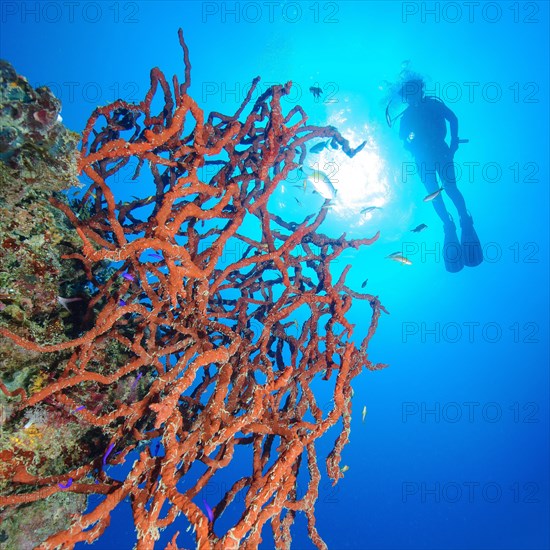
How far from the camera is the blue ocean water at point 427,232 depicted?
1419 centimetres

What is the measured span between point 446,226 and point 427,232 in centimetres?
106

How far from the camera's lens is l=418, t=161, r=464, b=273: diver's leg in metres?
16.4

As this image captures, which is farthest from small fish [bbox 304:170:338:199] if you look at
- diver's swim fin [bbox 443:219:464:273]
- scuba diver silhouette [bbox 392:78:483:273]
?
diver's swim fin [bbox 443:219:464:273]

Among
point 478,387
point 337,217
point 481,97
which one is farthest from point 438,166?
point 478,387

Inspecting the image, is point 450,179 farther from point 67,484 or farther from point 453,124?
point 67,484

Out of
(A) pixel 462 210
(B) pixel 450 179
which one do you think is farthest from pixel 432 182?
(A) pixel 462 210

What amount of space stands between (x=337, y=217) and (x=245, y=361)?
14.9m

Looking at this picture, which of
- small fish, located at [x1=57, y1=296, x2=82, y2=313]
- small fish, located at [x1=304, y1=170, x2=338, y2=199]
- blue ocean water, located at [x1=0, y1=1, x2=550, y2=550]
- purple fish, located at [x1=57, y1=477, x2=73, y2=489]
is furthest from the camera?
blue ocean water, located at [x1=0, y1=1, x2=550, y2=550]

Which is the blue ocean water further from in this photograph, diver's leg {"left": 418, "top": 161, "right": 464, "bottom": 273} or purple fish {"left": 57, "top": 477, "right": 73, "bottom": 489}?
purple fish {"left": 57, "top": 477, "right": 73, "bottom": 489}

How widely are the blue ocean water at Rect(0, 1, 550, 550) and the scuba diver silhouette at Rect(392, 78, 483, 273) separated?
0.63m

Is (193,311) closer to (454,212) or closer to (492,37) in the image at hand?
(492,37)

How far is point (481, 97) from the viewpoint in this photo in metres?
15.6

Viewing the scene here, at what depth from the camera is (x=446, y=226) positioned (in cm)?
1789

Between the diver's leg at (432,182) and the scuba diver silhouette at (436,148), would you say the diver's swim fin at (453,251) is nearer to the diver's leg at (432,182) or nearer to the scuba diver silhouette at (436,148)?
the scuba diver silhouette at (436,148)
